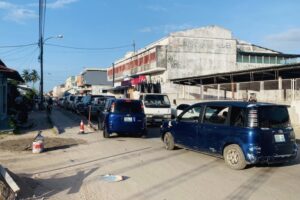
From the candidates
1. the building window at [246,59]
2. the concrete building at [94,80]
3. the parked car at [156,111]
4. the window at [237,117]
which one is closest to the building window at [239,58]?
the building window at [246,59]

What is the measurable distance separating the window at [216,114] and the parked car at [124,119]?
670 centimetres

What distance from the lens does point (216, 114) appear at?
1170cm

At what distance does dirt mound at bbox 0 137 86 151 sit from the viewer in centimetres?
1447

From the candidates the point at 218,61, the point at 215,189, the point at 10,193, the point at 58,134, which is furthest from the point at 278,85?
the point at 218,61

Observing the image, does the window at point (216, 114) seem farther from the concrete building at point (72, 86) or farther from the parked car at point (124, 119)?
the concrete building at point (72, 86)

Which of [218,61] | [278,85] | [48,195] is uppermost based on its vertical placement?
[218,61]

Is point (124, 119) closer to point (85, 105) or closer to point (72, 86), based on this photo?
point (85, 105)

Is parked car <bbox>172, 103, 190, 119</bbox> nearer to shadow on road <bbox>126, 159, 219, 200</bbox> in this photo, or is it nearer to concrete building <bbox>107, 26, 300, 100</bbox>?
shadow on road <bbox>126, 159, 219, 200</bbox>

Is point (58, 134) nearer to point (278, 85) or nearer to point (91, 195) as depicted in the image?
point (91, 195)

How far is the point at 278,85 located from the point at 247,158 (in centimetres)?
2228

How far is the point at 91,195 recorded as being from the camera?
7.99m

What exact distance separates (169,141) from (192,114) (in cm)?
164

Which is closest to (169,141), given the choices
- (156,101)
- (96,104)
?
(156,101)

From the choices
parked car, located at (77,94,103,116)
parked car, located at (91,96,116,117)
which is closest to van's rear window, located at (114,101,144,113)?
parked car, located at (91,96,116,117)
